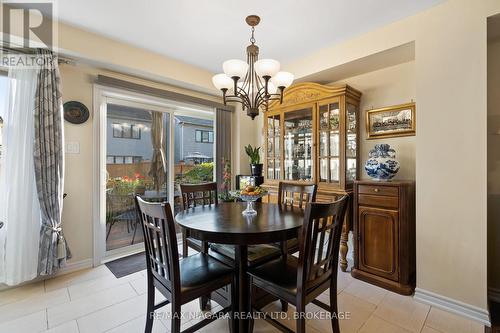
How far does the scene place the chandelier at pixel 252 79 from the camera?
1.81 metres

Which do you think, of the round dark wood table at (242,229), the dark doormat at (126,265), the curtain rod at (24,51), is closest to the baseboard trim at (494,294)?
the round dark wood table at (242,229)

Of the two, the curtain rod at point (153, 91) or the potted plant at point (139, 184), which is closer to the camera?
the curtain rod at point (153, 91)

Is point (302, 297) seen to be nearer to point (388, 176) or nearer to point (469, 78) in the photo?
point (388, 176)

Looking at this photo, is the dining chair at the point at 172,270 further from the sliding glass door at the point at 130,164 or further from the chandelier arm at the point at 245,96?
the sliding glass door at the point at 130,164

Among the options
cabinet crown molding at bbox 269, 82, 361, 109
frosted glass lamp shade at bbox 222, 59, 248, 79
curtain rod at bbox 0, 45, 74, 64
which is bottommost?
frosted glass lamp shade at bbox 222, 59, 248, 79

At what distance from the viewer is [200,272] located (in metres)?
1.50

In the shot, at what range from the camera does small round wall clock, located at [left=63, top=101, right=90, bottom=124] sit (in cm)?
251

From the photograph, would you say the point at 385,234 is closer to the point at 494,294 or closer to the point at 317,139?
the point at 494,294

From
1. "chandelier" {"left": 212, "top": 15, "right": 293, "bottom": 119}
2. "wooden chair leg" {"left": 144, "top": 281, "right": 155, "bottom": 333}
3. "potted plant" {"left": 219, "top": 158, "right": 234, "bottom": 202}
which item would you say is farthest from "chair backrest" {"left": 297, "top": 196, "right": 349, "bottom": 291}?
"potted plant" {"left": 219, "top": 158, "right": 234, "bottom": 202}

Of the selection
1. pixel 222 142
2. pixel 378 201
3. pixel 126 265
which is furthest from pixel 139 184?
pixel 378 201

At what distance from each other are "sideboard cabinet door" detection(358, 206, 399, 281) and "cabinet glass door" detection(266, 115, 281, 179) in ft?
4.29

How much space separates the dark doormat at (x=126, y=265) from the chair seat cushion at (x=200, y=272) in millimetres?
1377

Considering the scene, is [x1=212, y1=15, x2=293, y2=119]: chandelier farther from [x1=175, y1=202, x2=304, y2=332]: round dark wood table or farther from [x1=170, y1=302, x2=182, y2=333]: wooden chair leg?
[x1=170, y1=302, x2=182, y2=333]: wooden chair leg

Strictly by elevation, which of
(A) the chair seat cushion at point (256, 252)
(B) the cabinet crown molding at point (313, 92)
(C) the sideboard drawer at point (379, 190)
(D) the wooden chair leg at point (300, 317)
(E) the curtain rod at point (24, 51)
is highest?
(E) the curtain rod at point (24, 51)
